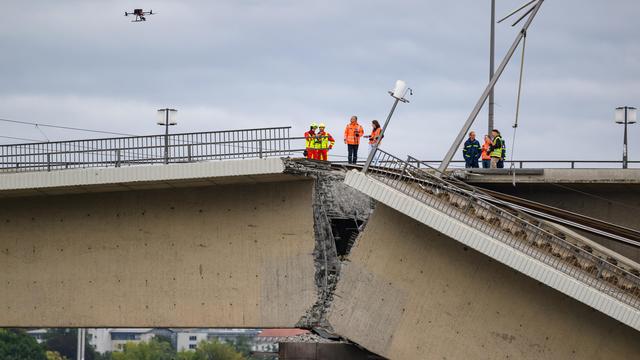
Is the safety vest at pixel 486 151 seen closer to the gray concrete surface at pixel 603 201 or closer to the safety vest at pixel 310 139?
the gray concrete surface at pixel 603 201

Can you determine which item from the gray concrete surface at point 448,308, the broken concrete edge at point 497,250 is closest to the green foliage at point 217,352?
the gray concrete surface at point 448,308

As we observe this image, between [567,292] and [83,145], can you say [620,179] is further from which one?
[83,145]

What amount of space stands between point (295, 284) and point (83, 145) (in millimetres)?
6274

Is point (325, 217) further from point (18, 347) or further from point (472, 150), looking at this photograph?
point (18, 347)

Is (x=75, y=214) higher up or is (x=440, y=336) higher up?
(x=75, y=214)

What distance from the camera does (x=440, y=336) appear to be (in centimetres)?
2733

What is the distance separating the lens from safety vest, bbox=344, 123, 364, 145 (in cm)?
3222

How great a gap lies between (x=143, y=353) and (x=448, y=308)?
137755mm

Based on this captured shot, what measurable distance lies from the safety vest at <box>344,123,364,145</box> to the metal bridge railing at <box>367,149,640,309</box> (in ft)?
14.0

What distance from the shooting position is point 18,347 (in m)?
140

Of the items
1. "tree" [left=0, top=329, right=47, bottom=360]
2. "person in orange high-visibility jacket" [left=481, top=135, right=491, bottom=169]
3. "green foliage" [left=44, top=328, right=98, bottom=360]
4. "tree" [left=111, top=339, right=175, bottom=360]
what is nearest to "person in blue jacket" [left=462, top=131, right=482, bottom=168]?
"person in orange high-visibility jacket" [left=481, top=135, right=491, bottom=169]

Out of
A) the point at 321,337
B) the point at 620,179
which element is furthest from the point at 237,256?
the point at 620,179

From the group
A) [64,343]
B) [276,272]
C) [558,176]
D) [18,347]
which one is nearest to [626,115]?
[558,176]

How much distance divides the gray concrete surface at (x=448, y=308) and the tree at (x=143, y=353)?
13065 centimetres
